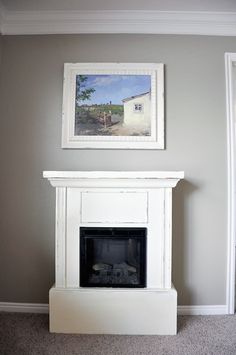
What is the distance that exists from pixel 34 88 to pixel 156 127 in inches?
45.0

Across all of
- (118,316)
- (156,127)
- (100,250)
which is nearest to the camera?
(118,316)

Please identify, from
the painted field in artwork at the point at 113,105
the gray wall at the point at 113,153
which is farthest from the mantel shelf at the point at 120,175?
the painted field in artwork at the point at 113,105

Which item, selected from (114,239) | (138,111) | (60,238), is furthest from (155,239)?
(138,111)

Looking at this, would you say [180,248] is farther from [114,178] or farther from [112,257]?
[114,178]

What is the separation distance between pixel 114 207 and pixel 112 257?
1.42 ft

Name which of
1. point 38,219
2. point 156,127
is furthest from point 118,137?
point 38,219

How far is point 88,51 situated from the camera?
2219 mm

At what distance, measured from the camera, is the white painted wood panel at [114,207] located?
192 cm

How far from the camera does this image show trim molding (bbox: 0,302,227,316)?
2.16 metres

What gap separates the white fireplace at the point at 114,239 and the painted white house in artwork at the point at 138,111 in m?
0.55

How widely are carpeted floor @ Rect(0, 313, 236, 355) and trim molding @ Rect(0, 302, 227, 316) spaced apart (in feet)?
0.46

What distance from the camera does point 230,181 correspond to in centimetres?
216

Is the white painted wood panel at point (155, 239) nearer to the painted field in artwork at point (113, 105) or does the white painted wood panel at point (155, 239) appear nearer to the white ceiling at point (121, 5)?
the painted field in artwork at point (113, 105)

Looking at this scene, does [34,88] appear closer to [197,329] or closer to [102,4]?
[102,4]
